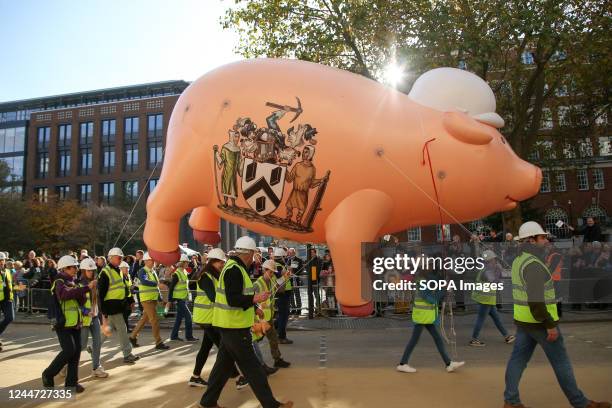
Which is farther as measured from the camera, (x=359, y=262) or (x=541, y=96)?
(x=541, y=96)

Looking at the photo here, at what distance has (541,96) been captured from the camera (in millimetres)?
14695

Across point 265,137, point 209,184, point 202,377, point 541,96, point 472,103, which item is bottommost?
point 202,377

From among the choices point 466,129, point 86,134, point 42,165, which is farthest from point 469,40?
point 42,165

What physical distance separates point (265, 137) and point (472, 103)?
2.57 m

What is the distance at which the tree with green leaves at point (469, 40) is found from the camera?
1194 centimetres

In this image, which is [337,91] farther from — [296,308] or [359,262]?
[296,308]

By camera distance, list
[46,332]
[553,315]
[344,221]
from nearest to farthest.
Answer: [553,315] → [344,221] → [46,332]

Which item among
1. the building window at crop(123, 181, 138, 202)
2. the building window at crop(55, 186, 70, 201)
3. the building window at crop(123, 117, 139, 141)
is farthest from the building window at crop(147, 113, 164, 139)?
the building window at crop(55, 186, 70, 201)

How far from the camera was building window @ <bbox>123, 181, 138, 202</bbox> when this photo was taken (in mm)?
43181

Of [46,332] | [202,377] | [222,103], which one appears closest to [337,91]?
[222,103]

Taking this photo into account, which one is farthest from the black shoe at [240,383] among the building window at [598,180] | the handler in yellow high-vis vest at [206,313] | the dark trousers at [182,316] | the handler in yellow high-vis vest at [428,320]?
the building window at [598,180]

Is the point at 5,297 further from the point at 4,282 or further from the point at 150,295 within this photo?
the point at 150,295

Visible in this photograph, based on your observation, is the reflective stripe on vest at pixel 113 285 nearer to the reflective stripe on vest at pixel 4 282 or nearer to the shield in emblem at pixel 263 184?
the reflective stripe on vest at pixel 4 282

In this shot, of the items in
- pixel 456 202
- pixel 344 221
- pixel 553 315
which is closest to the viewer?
pixel 553 315
